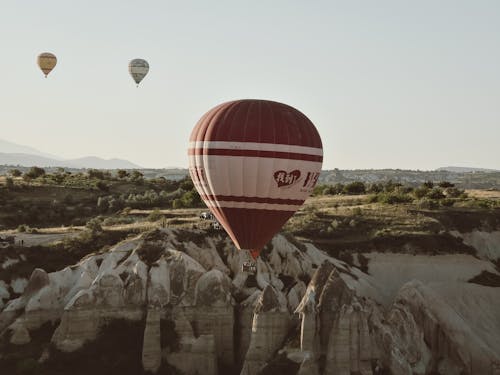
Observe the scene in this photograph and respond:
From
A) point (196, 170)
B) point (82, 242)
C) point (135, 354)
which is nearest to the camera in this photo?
point (196, 170)

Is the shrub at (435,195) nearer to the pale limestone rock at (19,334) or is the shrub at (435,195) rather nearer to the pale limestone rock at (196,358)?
the pale limestone rock at (196,358)

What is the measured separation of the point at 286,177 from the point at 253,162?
5.93 feet

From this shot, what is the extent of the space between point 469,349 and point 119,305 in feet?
63.4

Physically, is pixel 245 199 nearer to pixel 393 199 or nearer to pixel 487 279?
pixel 487 279

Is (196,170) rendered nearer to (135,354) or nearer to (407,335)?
(135,354)

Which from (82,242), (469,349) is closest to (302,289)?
(469,349)

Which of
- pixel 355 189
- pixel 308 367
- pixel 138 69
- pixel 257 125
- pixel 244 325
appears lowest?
pixel 308 367

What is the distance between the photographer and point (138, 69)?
3440 inches

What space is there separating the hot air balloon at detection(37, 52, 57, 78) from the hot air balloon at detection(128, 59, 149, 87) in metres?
9.92

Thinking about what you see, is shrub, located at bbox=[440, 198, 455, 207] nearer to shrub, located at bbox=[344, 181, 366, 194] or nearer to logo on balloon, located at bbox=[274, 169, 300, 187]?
shrub, located at bbox=[344, 181, 366, 194]

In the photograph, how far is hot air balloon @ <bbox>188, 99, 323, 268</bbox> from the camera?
4891 cm

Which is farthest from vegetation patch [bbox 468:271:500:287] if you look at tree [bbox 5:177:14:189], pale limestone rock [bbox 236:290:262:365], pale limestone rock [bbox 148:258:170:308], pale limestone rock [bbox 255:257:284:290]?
tree [bbox 5:177:14:189]

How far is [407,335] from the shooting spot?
5778 cm

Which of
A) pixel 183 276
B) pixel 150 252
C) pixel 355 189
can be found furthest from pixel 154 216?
pixel 355 189
